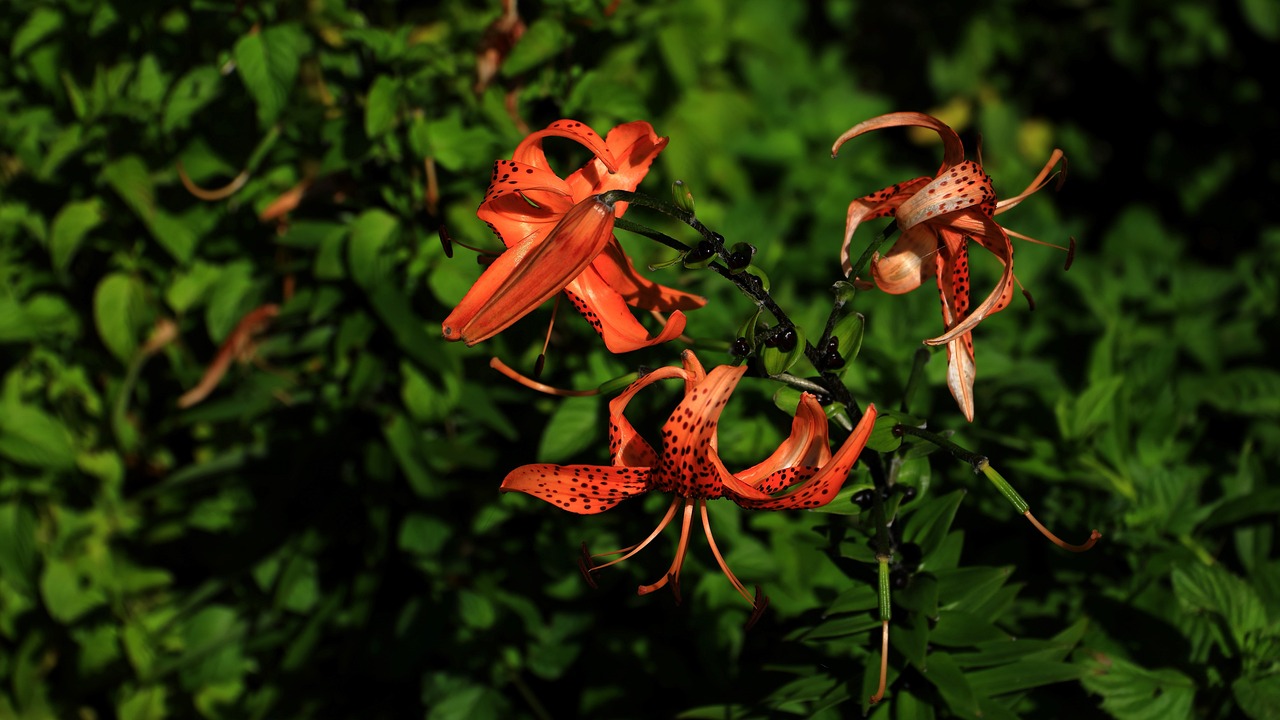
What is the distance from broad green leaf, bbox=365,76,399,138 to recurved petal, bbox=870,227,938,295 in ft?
2.56

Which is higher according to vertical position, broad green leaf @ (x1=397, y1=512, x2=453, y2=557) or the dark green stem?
the dark green stem

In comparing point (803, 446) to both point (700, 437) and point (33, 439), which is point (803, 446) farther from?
point (33, 439)

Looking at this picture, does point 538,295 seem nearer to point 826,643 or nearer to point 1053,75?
point 826,643

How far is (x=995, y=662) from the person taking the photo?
3.60 ft

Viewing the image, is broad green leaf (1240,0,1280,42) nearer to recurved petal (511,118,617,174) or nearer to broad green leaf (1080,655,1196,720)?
broad green leaf (1080,655,1196,720)

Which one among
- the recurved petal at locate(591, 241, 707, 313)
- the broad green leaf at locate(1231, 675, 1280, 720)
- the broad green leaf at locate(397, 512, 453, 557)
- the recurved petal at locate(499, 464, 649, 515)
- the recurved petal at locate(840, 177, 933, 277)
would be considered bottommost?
the broad green leaf at locate(397, 512, 453, 557)

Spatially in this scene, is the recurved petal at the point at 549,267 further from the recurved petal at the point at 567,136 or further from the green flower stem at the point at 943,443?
the green flower stem at the point at 943,443

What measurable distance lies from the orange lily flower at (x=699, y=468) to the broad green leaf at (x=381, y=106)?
0.69m

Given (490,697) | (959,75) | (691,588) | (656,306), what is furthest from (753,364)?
(959,75)

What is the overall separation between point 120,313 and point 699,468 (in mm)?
1351

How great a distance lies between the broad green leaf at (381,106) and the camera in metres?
1.39

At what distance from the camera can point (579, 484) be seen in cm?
89

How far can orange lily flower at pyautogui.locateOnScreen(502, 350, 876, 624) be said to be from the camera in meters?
0.81

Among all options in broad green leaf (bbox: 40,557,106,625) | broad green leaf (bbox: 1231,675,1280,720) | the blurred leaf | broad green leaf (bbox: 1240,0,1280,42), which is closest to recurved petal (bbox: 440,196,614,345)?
broad green leaf (bbox: 1231,675,1280,720)
